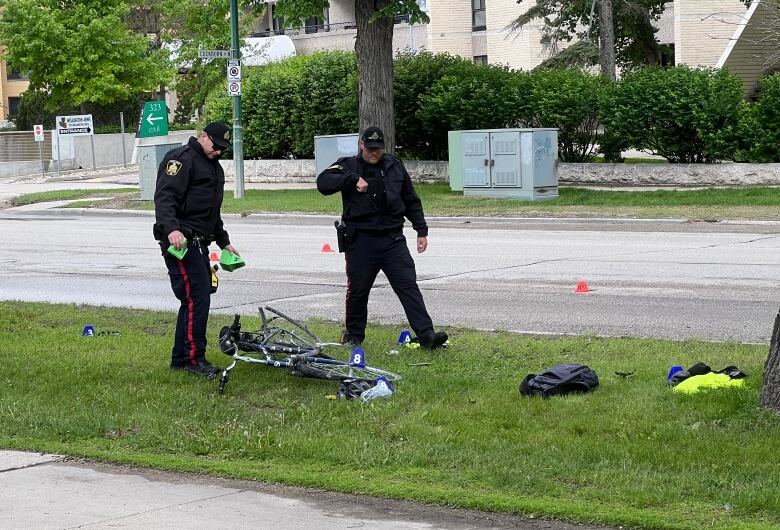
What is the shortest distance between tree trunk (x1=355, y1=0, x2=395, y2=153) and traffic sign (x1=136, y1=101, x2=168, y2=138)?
386 inches

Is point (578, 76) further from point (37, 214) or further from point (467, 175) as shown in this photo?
point (37, 214)

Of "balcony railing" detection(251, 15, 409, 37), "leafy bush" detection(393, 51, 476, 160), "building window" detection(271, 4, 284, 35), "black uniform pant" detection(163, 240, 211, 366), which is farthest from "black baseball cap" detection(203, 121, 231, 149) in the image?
"building window" detection(271, 4, 284, 35)

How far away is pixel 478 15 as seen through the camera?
54344 millimetres

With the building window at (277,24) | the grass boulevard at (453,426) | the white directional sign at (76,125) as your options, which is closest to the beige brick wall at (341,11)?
the building window at (277,24)

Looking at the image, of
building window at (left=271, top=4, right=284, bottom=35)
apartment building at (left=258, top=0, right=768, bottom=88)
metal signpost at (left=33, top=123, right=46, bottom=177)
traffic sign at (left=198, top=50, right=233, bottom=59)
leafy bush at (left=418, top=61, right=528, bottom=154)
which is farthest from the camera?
building window at (left=271, top=4, right=284, bottom=35)

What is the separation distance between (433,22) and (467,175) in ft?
92.1

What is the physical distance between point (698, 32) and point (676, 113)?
1580 cm

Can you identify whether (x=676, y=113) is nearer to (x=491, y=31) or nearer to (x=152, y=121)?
(x=152, y=121)

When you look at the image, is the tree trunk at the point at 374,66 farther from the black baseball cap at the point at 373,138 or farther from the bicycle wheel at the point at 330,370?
the bicycle wheel at the point at 330,370

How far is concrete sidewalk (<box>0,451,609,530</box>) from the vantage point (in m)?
5.56

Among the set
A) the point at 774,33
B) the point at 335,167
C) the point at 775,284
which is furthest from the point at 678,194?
the point at 335,167

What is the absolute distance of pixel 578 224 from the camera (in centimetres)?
2181

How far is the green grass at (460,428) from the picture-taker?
583 centimetres

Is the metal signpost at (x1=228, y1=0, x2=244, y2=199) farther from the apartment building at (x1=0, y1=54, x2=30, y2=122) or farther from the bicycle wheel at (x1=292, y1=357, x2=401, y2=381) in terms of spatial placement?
the apartment building at (x1=0, y1=54, x2=30, y2=122)
